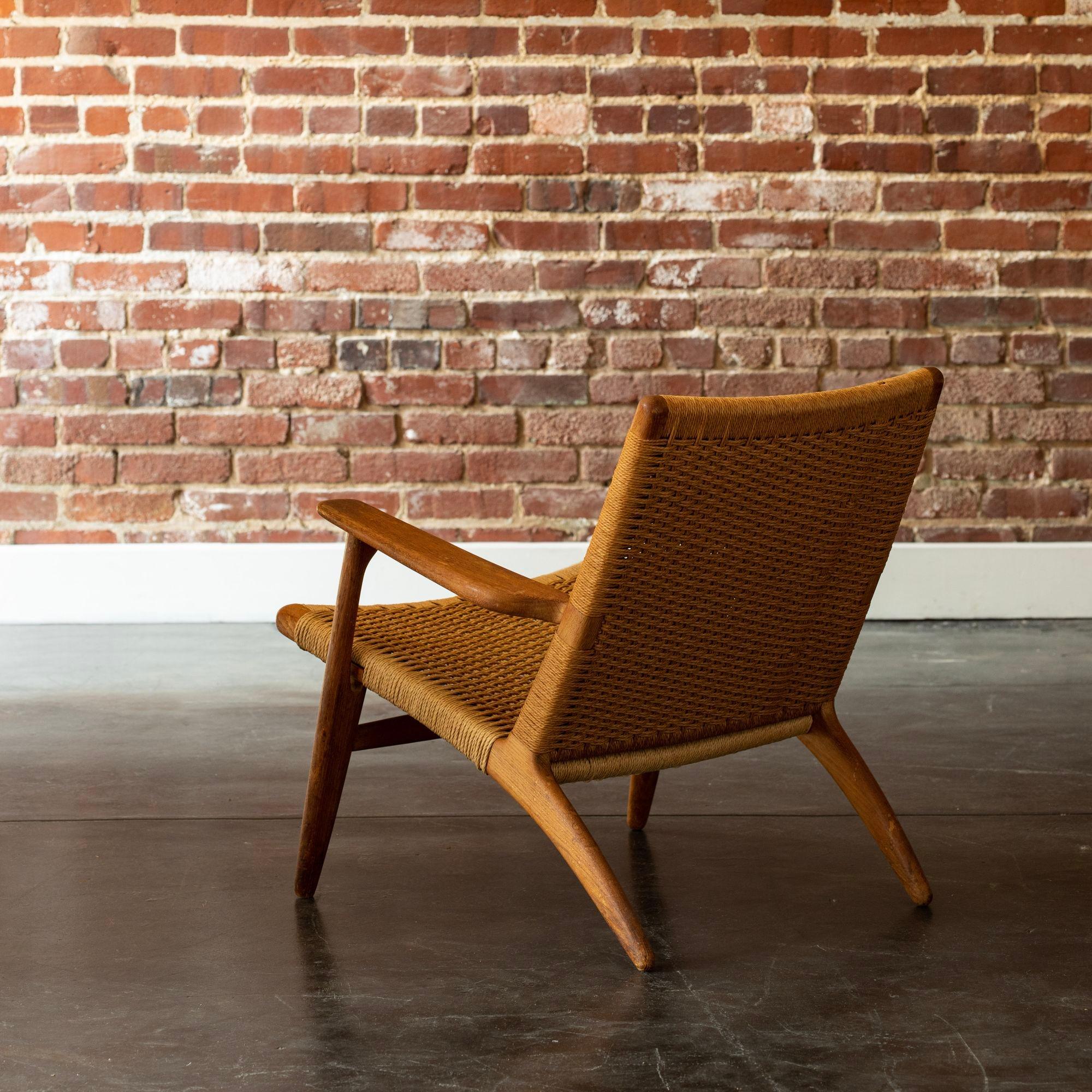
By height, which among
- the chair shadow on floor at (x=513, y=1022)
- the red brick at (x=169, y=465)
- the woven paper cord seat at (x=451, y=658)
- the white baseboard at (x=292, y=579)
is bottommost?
the white baseboard at (x=292, y=579)

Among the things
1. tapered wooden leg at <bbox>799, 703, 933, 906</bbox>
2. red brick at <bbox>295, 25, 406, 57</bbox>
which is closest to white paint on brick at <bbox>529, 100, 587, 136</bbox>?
red brick at <bbox>295, 25, 406, 57</bbox>

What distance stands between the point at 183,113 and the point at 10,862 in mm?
2176

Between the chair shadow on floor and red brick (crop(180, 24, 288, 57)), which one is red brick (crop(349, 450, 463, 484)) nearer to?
red brick (crop(180, 24, 288, 57))

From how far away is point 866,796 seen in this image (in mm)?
1806

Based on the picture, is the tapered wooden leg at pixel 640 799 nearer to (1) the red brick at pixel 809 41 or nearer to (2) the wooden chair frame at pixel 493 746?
(2) the wooden chair frame at pixel 493 746

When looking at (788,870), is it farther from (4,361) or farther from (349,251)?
(4,361)

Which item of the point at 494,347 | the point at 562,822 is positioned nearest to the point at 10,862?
the point at 562,822

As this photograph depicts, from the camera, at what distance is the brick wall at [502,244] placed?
3.43 metres

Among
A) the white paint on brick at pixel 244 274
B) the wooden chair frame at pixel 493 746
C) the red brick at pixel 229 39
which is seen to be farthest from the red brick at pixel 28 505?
the wooden chair frame at pixel 493 746

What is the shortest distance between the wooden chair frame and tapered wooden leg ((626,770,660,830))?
33 centimetres

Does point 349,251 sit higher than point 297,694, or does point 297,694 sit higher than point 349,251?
point 349,251

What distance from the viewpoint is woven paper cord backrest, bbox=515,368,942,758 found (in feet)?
4.77

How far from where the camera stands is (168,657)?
324 centimetres

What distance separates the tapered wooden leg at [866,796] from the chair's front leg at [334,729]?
63cm
